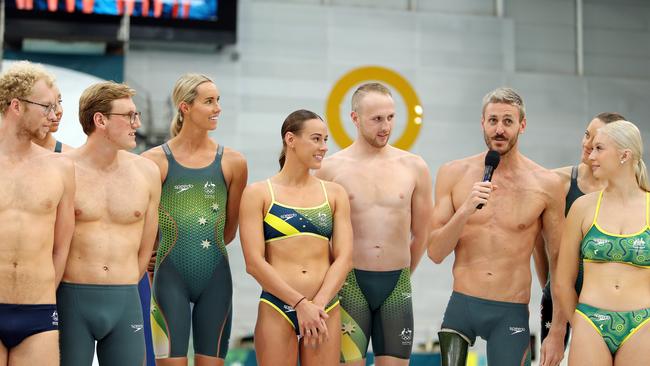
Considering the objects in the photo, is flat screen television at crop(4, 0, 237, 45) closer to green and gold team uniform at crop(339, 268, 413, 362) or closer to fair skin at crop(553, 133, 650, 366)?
green and gold team uniform at crop(339, 268, 413, 362)

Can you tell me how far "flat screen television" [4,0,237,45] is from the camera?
1300 cm

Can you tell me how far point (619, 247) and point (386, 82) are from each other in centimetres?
967

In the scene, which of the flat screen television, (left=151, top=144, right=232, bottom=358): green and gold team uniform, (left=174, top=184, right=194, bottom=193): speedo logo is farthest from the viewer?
the flat screen television

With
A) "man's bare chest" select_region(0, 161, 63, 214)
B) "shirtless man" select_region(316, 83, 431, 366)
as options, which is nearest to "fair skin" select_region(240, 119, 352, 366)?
"shirtless man" select_region(316, 83, 431, 366)

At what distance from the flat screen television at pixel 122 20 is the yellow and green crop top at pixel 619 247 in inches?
373

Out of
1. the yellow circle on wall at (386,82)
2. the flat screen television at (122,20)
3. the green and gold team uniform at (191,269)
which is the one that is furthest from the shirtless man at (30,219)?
the yellow circle on wall at (386,82)

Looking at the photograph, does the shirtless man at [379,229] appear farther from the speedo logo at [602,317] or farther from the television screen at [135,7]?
the television screen at [135,7]

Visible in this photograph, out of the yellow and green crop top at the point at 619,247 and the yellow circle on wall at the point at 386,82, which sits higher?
the yellow circle on wall at the point at 386,82

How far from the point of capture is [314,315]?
17.8ft

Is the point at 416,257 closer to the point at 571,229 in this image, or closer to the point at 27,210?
the point at 571,229

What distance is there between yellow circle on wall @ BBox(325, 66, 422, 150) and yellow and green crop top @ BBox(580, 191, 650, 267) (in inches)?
352

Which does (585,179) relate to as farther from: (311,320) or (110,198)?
(110,198)

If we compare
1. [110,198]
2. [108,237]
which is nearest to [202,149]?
[110,198]

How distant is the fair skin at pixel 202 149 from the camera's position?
20.5 feet
